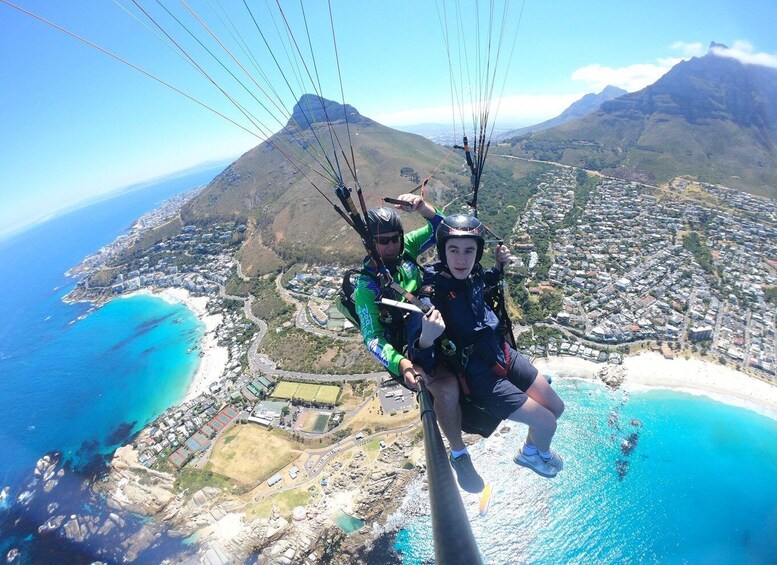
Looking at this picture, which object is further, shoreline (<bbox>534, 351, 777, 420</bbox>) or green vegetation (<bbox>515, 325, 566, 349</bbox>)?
green vegetation (<bbox>515, 325, 566, 349</bbox>)

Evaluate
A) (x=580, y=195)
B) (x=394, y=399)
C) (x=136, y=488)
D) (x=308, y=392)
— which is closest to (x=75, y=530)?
(x=136, y=488)

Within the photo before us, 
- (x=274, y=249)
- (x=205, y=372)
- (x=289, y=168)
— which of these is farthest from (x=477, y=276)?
(x=289, y=168)

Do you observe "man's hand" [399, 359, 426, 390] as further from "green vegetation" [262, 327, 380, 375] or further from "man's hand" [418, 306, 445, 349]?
"green vegetation" [262, 327, 380, 375]

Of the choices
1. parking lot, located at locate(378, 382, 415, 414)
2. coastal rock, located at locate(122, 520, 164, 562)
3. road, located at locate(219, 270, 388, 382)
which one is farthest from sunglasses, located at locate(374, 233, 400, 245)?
coastal rock, located at locate(122, 520, 164, 562)

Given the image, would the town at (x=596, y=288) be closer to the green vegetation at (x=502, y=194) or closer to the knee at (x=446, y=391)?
the green vegetation at (x=502, y=194)

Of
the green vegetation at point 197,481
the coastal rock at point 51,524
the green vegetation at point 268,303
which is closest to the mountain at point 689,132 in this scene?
the green vegetation at point 268,303

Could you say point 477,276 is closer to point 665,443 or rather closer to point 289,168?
point 665,443

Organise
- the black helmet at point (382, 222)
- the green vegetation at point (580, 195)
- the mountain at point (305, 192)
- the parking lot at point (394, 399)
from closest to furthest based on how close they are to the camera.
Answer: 1. the black helmet at point (382, 222)
2. the parking lot at point (394, 399)
3. the green vegetation at point (580, 195)
4. the mountain at point (305, 192)
